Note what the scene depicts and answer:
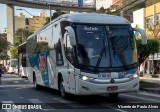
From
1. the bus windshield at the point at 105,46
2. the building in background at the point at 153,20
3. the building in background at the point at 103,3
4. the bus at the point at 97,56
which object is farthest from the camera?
the building in background at the point at 103,3

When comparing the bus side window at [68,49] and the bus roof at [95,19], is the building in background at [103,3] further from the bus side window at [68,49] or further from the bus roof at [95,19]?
the bus side window at [68,49]

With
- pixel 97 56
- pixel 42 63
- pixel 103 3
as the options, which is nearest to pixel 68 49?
pixel 97 56

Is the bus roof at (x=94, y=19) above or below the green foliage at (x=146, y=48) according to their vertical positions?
above

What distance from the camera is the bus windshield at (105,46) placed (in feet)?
47.8

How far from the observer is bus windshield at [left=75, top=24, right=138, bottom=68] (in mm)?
14562

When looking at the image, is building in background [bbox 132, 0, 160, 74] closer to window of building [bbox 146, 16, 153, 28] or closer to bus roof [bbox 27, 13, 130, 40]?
window of building [bbox 146, 16, 153, 28]

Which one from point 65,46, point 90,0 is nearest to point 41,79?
point 65,46

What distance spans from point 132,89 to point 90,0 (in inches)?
4118

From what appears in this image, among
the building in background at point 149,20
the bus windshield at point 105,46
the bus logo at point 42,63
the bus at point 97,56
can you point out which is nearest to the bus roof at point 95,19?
the bus at point 97,56

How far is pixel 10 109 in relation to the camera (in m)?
14.2


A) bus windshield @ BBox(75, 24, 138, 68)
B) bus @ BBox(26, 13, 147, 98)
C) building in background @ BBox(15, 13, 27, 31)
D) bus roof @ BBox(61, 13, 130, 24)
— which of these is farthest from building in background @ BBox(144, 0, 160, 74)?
building in background @ BBox(15, 13, 27, 31)

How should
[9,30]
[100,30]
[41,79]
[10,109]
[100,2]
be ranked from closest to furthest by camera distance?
[10,109]
[100,30]
[41,79]
[9,30]
[100,2]

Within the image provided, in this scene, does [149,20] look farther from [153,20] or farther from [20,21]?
[20,21]

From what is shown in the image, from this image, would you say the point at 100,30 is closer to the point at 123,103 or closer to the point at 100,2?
the point at 123,103
